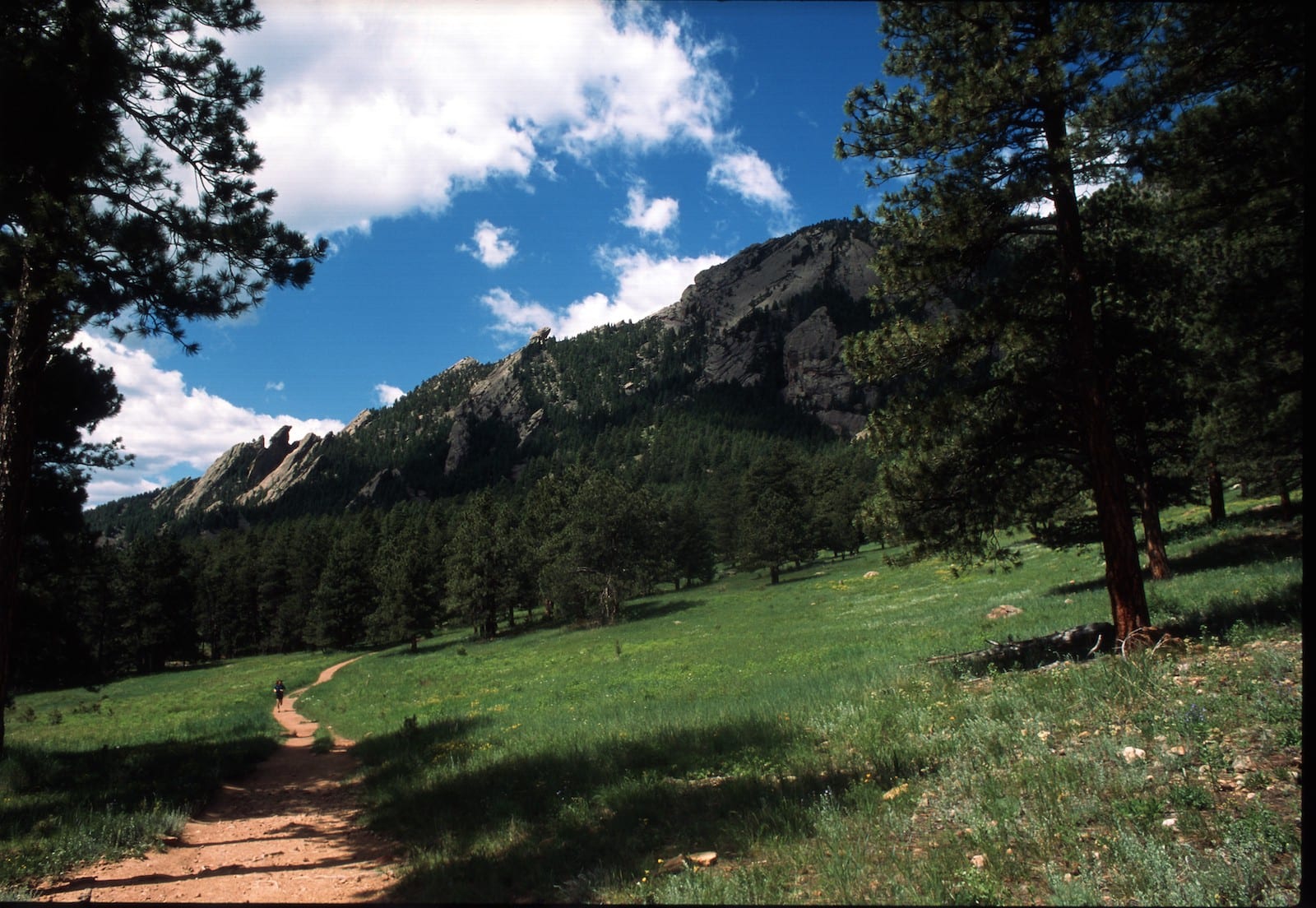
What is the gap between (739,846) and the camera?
573cm

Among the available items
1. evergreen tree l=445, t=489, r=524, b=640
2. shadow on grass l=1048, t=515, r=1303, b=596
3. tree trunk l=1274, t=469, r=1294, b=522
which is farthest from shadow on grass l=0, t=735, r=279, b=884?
evergreen tree l=445, t=489, r=524, b=640

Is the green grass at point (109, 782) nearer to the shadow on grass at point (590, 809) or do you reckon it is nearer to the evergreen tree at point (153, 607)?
the shadow on grass at point (590, 809)

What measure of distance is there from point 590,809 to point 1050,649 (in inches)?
334

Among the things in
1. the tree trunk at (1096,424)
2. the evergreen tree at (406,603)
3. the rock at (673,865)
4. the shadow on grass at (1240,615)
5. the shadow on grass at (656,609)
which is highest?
the tree trunk at (1096,424)

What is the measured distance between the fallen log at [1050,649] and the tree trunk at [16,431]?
551 inches

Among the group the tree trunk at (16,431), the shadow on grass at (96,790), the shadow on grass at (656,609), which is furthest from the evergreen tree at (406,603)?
the tree trunk at (16,431)

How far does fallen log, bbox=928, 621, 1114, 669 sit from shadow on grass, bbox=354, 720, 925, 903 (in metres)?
4.46

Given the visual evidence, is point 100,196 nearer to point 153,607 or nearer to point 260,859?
point 260,859

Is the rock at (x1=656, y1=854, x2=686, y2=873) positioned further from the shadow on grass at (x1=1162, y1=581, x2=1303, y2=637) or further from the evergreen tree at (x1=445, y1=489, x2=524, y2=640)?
the evergreen tree at (x1=445, y1=489, x2=524, y2=640)

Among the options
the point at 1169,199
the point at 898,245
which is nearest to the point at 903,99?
the point at 898,245

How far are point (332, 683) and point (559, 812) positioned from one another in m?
32.9

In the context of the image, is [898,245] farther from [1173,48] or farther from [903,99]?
[1173,48]

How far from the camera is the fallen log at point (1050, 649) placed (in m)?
10.7

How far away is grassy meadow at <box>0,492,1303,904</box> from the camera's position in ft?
14.7
